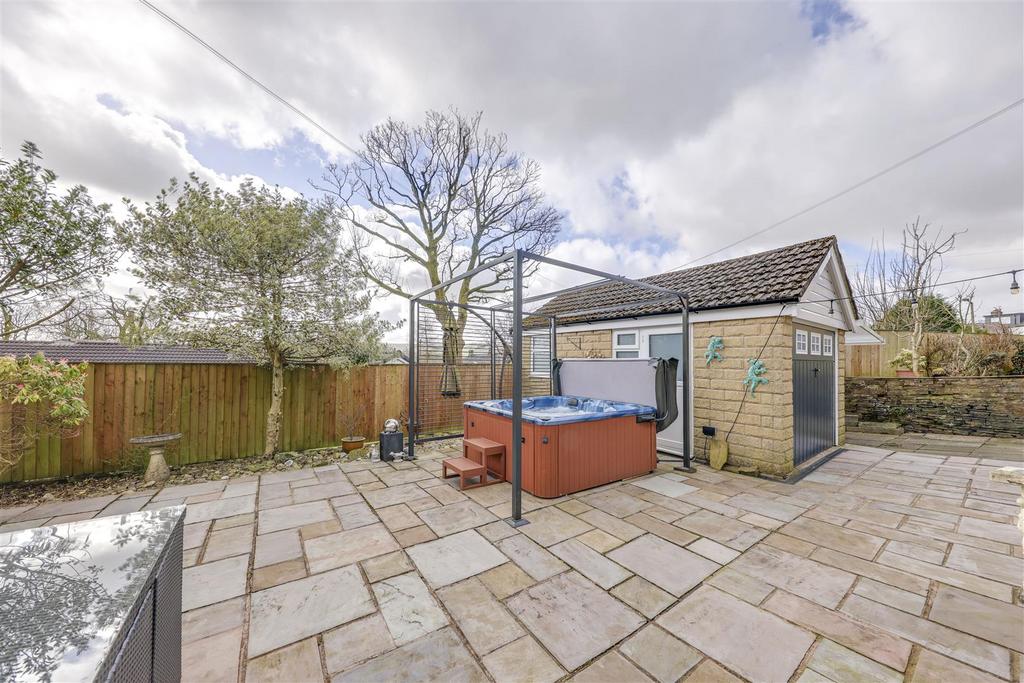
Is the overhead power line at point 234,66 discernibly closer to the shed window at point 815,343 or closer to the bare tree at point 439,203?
the bare tree at point 439,203

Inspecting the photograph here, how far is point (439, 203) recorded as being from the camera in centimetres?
1038

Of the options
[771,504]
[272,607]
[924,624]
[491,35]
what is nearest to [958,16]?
[491,35]

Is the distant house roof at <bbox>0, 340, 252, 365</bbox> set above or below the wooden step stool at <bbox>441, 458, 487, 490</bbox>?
above

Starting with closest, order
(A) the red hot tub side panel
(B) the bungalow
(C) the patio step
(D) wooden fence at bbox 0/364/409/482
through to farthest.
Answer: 1. (A) the red hot tub side panel
2. (D) wooden fence at bbox 0/364/409/482
3. (B) the bungalow
4. (C) the patio step

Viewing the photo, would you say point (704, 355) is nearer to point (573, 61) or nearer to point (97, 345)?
point (573, 61)

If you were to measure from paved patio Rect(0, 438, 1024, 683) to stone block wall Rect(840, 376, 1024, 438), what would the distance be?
4646 mm

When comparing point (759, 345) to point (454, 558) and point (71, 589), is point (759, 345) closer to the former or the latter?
point (454, 558)

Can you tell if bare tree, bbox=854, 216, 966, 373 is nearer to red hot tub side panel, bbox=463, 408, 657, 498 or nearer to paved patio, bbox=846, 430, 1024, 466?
paved patio, bbox=846, 430, 1024, 466

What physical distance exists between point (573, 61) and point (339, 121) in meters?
3.82

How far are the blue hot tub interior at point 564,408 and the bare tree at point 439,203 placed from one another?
4.36 m

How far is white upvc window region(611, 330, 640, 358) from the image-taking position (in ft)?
21.1

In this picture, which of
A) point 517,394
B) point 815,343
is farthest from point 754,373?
point 517,394

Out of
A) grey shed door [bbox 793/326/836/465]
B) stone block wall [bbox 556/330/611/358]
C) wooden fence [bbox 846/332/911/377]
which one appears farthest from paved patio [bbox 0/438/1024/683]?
wooden fence [bbox 846/332/911/377]

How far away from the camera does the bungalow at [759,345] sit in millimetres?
4820
